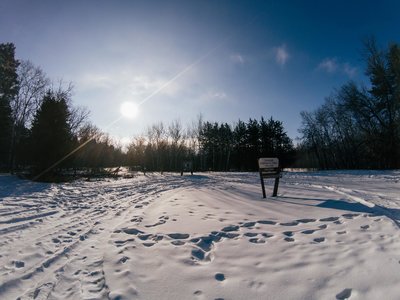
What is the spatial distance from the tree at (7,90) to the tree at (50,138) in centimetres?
1152

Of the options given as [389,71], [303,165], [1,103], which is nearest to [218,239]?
[1,103]

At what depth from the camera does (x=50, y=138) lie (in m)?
19.9

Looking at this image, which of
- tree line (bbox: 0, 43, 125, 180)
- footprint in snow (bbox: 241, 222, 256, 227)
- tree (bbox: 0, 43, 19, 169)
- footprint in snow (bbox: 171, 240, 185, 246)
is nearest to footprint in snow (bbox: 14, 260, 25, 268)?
footprint in snow (bbox: 171, 240, 185, 246)

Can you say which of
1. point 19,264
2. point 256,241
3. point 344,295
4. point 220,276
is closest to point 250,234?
point 256,241

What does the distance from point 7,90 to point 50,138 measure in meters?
15.9

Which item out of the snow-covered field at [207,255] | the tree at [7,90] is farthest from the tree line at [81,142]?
the snow-covered field at [207,255]

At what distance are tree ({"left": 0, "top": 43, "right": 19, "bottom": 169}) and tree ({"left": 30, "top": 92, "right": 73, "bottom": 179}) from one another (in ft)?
37.8

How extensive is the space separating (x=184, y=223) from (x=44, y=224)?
350 cm

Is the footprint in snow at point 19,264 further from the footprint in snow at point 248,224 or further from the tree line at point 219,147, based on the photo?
the tree line at point 219,147

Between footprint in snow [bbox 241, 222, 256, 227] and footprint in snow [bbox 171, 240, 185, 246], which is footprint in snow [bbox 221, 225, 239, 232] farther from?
footprint in snow [bbox 171, 240, 185, 246]

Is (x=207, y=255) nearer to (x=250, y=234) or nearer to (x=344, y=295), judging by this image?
(x=250, y=234)

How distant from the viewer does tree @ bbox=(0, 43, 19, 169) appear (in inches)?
1106

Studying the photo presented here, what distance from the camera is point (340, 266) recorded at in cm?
311

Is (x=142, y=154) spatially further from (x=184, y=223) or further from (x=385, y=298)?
(x=385, y=298)
